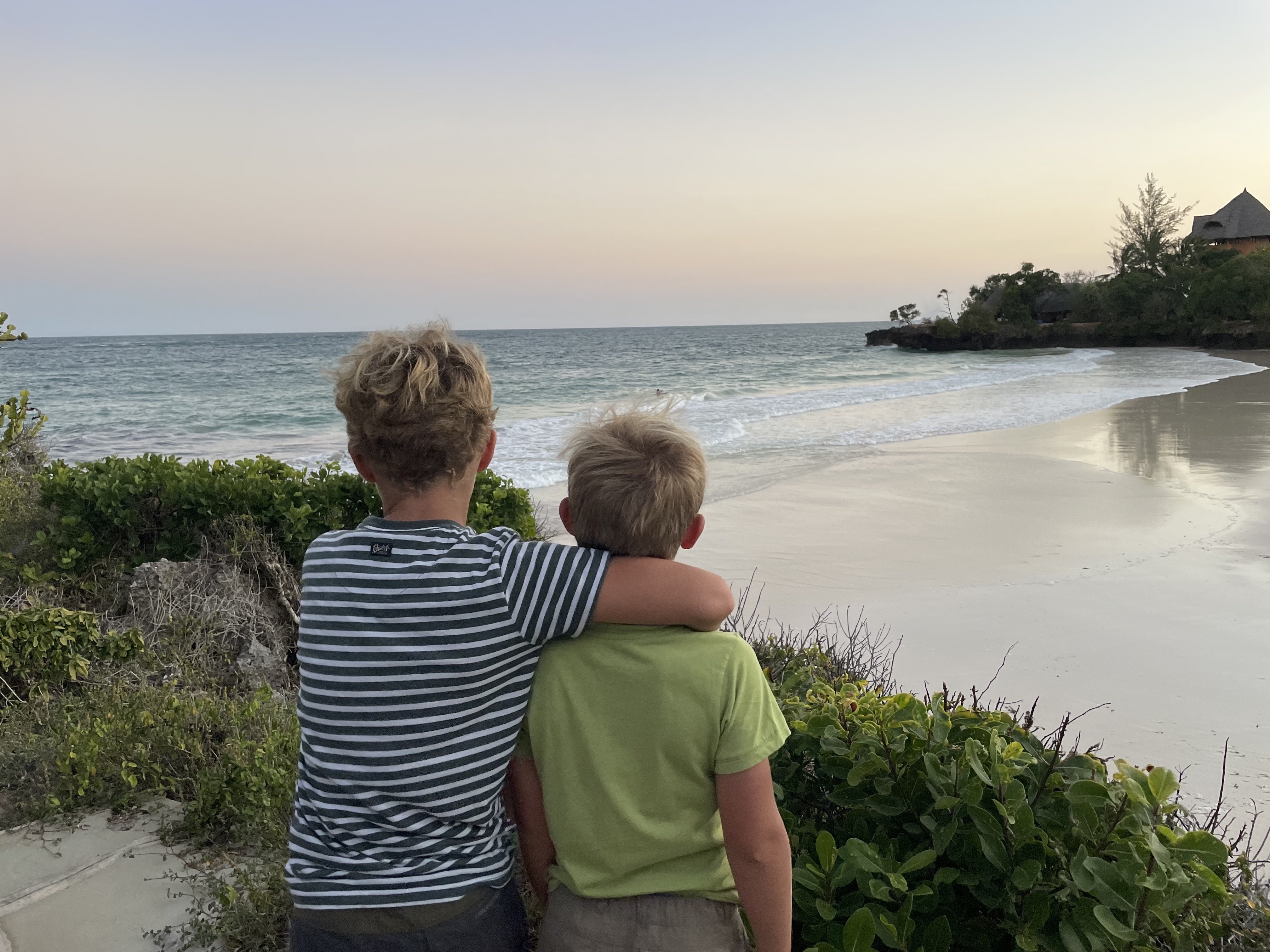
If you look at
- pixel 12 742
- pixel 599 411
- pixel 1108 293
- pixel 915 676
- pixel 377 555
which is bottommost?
pixel 915 676

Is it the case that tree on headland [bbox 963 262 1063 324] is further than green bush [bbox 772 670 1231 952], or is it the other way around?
tree on headland [bbox 963 262 1063 324]

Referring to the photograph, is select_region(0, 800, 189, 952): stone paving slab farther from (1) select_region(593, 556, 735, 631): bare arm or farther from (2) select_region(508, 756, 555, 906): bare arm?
(1) select_region(593, 556, 735, 631): bare arm

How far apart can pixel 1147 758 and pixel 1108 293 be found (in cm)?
6519

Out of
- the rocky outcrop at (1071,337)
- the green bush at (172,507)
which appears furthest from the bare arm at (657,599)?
the rocky outcrop at (1071,337)

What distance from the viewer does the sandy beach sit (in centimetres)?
510

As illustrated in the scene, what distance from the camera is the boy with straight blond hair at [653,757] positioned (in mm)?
1590

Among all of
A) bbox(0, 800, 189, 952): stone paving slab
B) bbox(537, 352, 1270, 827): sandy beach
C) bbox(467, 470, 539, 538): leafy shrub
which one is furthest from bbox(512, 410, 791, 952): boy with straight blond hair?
bbox(467, 470, 539, 538): leafy shrub

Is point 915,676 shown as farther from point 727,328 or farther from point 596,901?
point 727,328

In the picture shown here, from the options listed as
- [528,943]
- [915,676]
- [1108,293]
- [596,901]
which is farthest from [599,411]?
[1108,293]

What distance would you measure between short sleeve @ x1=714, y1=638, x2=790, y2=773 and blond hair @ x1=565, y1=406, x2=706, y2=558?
25 centimetres

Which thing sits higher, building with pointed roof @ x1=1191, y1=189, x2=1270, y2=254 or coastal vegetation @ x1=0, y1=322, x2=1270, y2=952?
building with pointed roof @ x1=1191, y1=189, x2=1270, y2=254

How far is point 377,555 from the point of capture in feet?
5.43

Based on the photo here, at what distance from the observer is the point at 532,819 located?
183 centimetres

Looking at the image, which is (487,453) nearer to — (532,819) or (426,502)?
(426,502)
